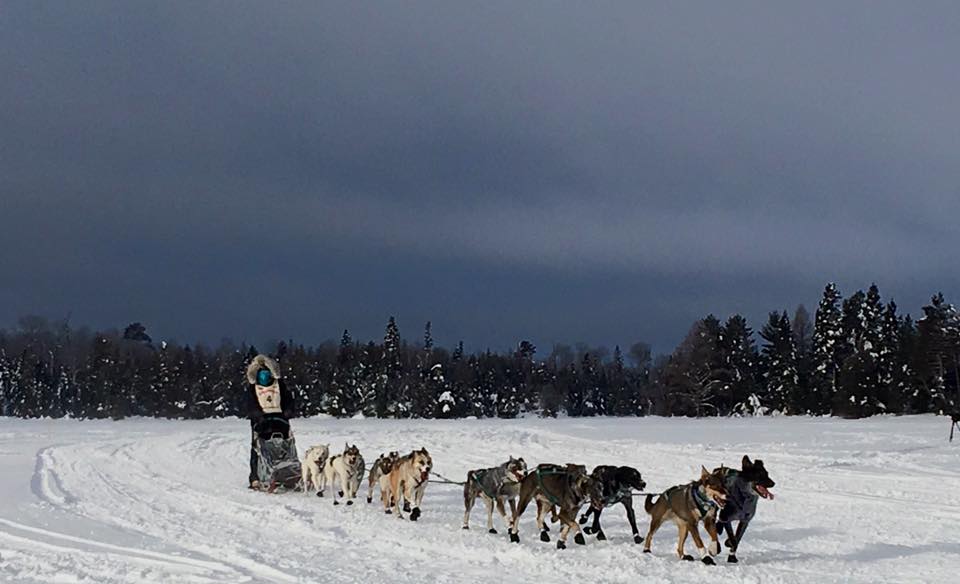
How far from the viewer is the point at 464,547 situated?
938 cm

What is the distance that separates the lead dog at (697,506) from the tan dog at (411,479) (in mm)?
3849

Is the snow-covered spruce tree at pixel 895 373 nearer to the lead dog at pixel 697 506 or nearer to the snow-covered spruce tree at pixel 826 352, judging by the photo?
the snow-covered spruce tree at pixel 826 352

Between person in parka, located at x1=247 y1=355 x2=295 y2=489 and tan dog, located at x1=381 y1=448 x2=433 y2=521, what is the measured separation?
3.95 m

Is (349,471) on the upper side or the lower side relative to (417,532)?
upper

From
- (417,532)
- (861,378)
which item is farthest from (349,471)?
(861,378)

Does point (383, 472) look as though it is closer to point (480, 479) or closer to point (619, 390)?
point (480, 479)

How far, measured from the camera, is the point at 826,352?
58.3 m

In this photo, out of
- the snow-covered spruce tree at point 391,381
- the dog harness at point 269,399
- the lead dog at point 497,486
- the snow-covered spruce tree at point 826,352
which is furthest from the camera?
the snow-covered spruce tree at point 391,381

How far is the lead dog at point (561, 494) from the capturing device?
9.36m

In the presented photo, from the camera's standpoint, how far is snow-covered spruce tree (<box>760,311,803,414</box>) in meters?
59.8

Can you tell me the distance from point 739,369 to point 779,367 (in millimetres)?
3077

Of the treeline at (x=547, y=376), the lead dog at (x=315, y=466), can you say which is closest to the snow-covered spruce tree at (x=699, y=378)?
the treeline at (x=547, y=376)

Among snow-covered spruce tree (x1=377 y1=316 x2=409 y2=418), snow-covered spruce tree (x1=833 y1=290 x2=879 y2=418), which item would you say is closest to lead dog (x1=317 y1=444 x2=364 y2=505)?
snow-covered spruce tree (x1=833 y1=290 x2=879 y2=418)

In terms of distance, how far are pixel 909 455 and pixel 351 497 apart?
527 inches
